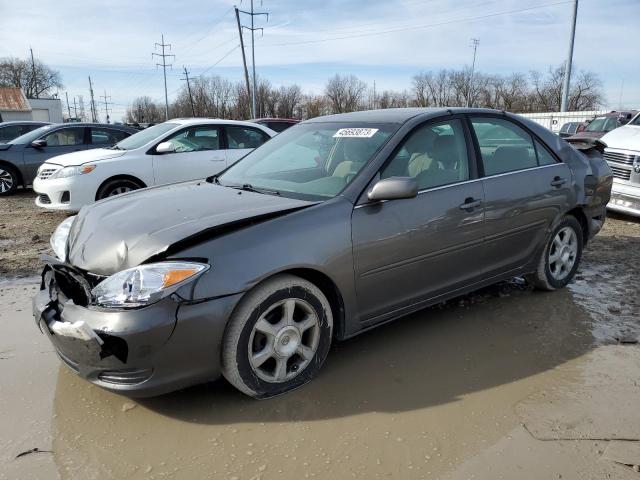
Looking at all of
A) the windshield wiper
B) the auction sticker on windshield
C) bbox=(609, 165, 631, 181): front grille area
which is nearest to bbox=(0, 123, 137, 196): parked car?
the windshield wiper

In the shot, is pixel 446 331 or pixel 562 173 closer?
pixel 446 331

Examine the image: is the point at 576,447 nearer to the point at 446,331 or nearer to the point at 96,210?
the point at 446,331

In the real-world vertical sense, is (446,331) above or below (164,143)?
below

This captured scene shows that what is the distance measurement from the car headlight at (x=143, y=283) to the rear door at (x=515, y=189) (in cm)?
227

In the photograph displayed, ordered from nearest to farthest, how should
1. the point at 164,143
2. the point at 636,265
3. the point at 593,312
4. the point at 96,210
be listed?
1. the point at 96,210
2. the point at 593,312
3. the point at 636,265
4. the point at 164,143

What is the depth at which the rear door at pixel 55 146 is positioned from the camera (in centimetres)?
1066

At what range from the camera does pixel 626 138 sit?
26.6 feet

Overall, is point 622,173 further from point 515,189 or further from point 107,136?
point 107,136

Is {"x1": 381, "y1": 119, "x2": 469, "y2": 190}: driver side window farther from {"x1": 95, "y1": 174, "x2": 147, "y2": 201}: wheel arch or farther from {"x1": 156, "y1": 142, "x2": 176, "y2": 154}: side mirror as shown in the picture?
{"x1": 95, "y1": 174, "x2": 147, "y2": 201}: wheel arch

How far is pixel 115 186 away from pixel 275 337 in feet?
19.1

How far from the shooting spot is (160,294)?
2.44 meters

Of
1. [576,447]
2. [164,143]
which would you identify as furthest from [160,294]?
[164,143]

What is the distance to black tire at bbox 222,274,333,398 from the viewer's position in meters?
2.66

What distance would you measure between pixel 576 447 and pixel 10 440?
9.02 feet
